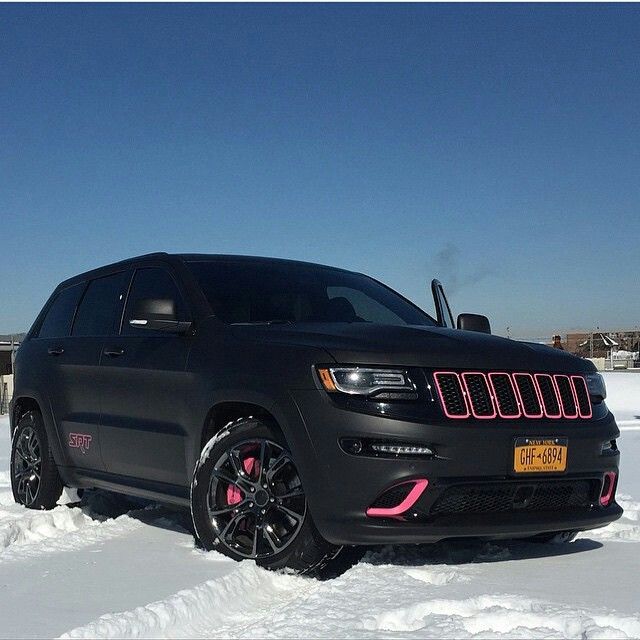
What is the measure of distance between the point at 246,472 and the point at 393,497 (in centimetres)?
80

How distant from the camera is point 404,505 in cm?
411

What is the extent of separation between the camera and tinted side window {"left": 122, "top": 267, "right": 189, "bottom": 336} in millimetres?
5386

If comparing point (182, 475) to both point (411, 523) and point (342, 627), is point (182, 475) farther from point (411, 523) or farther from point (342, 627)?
point (342, 627)

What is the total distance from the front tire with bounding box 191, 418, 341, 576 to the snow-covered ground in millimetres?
107

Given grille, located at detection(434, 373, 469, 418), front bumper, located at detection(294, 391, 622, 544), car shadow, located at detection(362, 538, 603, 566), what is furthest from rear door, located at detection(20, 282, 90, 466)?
grille, located at detection(434, 373, 469, 418)

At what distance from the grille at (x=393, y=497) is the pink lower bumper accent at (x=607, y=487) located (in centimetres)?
113

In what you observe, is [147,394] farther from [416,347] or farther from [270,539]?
[416,347]

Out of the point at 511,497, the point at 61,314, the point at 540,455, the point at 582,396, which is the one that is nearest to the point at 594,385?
the point at 582,396

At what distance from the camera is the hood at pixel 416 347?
4.22 metres

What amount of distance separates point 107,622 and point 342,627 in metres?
0.82

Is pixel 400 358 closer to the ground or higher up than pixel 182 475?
higher up

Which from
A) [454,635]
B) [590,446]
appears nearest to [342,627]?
[454,635]

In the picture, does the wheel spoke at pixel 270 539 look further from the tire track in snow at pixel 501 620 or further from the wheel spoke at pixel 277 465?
the tire track in snow at pixel 501 620

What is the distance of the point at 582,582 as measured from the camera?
422cm
